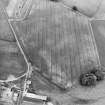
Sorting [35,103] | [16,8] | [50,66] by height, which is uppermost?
[16,8]

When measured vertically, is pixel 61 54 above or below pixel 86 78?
above

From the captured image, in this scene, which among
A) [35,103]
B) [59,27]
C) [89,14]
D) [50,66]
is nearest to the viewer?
[35,103]

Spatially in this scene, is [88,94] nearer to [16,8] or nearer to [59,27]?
[59,27]

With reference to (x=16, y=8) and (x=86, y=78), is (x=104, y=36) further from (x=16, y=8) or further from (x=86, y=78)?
(x=16, y=8)

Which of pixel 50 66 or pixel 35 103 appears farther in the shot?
pixel 50 66

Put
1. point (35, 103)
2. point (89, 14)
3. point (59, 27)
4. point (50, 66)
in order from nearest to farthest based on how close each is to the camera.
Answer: point (35, 103) < point (50, 66) < point (59, 27) < point (89, 14)

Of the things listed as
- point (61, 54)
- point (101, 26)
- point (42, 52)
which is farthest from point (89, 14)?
point (42, 52)

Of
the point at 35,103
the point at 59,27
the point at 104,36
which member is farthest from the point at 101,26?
the point at 35,103

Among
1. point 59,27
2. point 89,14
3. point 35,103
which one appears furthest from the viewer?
point 89,14

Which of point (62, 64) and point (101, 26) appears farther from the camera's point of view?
point (101, 26)
